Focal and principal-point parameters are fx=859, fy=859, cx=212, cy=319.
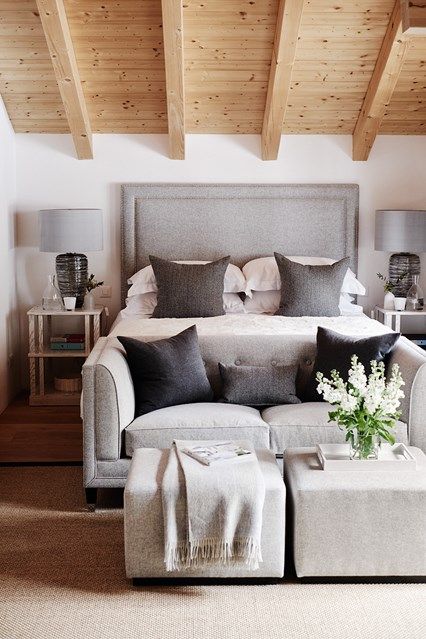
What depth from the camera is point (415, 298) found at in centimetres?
601

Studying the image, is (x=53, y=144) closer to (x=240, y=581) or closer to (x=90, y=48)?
(x=90, y=48)

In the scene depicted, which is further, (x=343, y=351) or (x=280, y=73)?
(x=280, y=73)

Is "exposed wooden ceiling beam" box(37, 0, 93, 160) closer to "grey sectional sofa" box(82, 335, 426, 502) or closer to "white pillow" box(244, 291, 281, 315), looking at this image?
"white pillow" box(244, 291, 281, 315)

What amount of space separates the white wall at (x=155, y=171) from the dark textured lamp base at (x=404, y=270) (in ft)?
1.01

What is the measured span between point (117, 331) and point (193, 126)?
1910 millimetres

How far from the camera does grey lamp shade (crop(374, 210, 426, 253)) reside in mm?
5895

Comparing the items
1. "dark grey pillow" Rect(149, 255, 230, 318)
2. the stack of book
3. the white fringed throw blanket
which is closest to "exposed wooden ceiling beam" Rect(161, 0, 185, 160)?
"dark grey pillow" Rect(149, 255, 230, 318)

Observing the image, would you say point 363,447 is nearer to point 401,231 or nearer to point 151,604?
point 151,604

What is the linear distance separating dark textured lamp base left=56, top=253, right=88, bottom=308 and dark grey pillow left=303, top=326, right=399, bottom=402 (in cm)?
219

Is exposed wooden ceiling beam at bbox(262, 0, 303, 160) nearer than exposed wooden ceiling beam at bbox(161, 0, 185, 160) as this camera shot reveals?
No

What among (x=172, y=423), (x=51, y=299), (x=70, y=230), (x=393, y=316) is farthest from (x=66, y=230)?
(x=393, y=316)

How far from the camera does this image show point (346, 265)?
18.7 ft

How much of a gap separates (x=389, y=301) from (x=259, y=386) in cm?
204

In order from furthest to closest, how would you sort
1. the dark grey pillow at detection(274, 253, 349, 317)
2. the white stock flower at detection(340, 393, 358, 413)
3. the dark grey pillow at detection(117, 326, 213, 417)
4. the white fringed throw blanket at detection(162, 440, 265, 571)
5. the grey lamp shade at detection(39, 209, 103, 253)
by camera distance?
the grey lamp shade at detection(39, 209, 103, 253)
the dark grey pillow at detection(274, 253, 349, 317)
the dark grey pillow at detection(117, 326, 213, 417)
the white stock flower at detection(340, 393, 358, 413)
the white fringed throw blanket at detection(162, 440, 265, 571)
